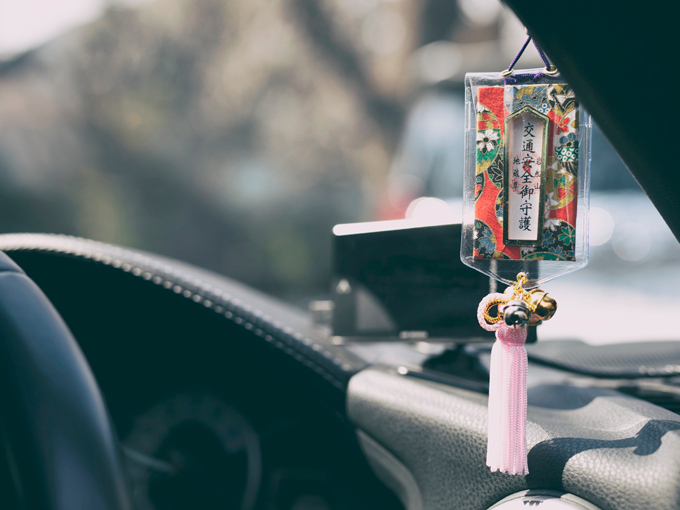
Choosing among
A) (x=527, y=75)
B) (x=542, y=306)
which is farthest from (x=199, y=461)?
(x=527, y=75)

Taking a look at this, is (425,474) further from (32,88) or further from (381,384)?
(32,88)

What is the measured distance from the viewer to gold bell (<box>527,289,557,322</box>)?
0.67 metres

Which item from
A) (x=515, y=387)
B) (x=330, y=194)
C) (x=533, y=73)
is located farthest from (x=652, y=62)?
(x=330, y=194)

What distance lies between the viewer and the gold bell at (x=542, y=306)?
2.19 feet

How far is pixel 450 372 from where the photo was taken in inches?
43.6

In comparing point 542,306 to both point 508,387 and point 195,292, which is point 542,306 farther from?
point 195,292

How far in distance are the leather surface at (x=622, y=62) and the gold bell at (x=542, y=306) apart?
166 millimetres

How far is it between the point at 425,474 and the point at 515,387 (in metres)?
0.28

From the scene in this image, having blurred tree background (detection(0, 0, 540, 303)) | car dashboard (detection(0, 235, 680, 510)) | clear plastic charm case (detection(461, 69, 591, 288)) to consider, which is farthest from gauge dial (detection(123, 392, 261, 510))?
blurred tree background (detection(0, 0, 540, 303))

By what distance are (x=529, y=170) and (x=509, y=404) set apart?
0.30 meters

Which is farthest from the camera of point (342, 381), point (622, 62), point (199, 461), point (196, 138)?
point (196, 138)

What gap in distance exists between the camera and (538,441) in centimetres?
75

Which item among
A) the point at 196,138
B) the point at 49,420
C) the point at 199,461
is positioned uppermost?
the point at 196,138

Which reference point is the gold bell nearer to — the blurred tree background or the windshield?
the windshield
